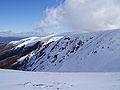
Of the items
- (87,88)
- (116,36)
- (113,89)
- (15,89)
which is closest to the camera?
(113,89)

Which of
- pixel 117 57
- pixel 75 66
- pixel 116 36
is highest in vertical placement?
pixel 116 36

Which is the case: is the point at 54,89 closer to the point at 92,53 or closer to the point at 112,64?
the point at 112,64

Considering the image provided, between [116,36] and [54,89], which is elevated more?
[116,36]

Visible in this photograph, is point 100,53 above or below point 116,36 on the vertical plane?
below

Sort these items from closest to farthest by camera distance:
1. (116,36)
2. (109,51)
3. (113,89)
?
(113,89) → (109,51) → (116,36)

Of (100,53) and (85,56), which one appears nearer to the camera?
(100,53)

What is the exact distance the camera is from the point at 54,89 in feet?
40.0

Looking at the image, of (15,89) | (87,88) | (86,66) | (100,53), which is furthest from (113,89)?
(100,53)

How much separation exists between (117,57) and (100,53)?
690cm

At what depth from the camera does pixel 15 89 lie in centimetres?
1266

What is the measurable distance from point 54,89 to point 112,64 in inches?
959

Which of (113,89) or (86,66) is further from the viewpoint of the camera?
(86,66)

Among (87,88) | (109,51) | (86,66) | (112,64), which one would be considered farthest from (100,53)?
(87,88)

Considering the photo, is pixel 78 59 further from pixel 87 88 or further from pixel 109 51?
pixel 87 88
